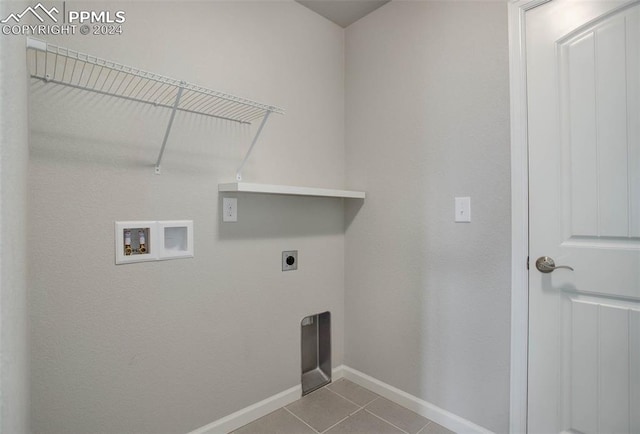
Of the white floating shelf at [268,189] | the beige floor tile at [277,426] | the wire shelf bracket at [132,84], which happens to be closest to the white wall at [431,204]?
the white floating shelf at [268,189]

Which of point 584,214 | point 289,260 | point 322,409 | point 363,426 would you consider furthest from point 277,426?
point 584,214

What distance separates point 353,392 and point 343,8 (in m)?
2.52

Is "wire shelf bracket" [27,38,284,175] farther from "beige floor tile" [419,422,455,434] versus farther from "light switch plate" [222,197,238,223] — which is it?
"beige floor tile" [419,422,455,434]

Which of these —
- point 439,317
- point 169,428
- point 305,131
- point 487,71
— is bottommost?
point 169,428

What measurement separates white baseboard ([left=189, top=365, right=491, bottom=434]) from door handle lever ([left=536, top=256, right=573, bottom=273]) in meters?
0.87

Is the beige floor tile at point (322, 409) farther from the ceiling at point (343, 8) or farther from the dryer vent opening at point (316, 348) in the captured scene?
the ceiling at point (343, 8)

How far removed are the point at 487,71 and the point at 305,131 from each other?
106 centimetres

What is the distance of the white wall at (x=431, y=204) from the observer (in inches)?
61.3

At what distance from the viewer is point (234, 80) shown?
5.62 feet

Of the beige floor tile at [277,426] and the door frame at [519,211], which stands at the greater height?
the door frame at [519,211]

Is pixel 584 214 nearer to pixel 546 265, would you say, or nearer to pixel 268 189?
pixel 546 265

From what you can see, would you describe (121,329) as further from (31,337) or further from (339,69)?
(339,69)

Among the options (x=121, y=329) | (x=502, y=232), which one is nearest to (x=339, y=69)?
(x=502, y=232)

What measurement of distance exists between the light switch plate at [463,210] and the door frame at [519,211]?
20 cm
